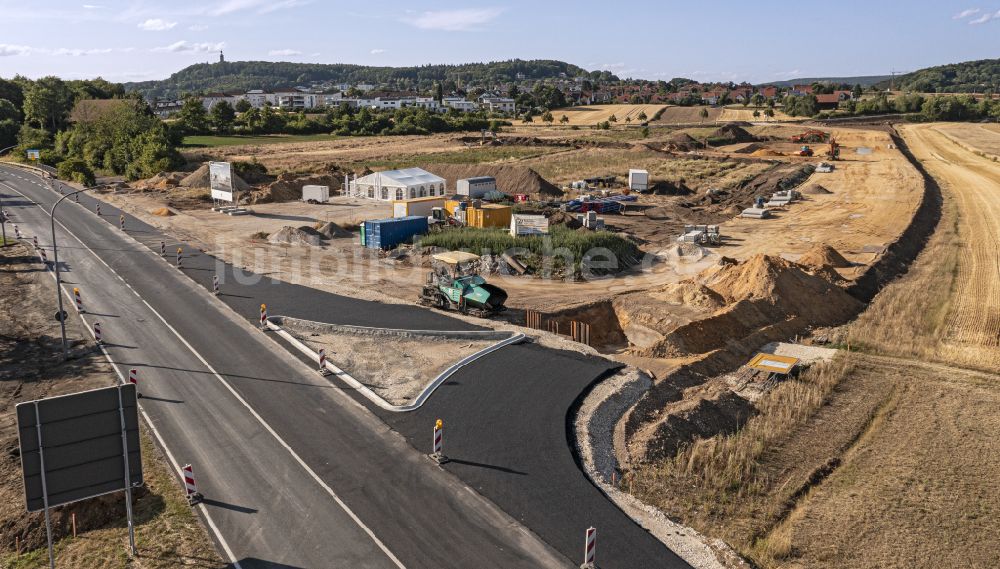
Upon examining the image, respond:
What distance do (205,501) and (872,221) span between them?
55045 mm

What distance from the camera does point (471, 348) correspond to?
27359 mm

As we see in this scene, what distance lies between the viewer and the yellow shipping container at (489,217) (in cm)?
5147

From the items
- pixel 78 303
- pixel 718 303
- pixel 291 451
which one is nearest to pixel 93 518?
pixel 291 451

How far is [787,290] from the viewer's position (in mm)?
34156

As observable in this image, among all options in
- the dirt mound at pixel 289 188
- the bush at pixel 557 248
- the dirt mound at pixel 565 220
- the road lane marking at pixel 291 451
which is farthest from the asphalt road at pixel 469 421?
the dirt mound at pixel 289 188

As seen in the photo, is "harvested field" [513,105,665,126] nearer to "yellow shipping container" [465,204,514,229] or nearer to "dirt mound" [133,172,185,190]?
"dirt mound" [133,172,185,190]

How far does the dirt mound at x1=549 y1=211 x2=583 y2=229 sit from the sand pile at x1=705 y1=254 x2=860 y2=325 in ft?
57.6

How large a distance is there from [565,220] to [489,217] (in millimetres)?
5940

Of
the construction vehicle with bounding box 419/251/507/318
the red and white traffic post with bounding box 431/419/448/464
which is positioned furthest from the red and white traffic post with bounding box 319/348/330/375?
the construction vehicle with bounding box 419/251/507/318

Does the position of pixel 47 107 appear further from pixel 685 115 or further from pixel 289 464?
pixel 685 115

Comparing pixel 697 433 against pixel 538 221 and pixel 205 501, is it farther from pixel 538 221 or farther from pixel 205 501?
pixel 538 221

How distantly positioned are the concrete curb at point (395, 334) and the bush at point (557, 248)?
43.2 ft

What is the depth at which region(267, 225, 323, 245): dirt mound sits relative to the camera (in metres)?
48.6

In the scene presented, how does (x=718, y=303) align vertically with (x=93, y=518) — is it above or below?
above
